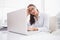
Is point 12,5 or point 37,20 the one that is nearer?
point 37,20

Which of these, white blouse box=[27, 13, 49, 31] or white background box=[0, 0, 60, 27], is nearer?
white blouse box=[27, 13, 49, 31]

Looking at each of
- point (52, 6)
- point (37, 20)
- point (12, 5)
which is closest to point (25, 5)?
point (12, 5)

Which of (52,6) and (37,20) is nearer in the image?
(37,20)

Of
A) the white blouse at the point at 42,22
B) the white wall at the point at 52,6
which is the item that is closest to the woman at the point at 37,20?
the white blouse at the point at 42,22

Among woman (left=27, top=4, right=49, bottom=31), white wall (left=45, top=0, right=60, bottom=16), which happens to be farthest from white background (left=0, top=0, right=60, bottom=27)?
woman (left=27, top=4, right=49, bottom=31)

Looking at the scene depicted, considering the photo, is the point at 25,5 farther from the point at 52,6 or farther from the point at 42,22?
the point at 42,22

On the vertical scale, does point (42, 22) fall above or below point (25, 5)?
below

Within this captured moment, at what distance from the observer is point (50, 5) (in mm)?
2035

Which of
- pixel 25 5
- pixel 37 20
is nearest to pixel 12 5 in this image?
pixel 25 5

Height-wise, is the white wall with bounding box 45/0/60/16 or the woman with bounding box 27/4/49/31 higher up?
the white wall with bounding box 45/0/60/16

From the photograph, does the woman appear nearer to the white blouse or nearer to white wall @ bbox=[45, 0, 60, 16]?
Result: the white blouse

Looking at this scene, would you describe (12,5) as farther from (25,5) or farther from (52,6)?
(52,6)

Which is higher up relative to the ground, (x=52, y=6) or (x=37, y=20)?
(x=52, y=6)

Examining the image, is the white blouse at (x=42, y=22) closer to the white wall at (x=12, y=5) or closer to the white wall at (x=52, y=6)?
the white wall at (x=52, y=6)
